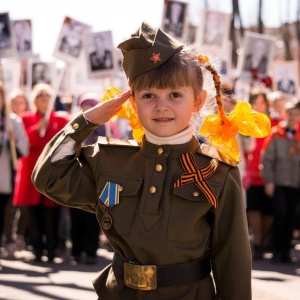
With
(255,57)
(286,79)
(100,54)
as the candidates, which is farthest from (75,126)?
(286,79)

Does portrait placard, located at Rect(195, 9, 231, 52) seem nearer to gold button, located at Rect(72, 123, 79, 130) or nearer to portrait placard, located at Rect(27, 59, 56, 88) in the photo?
portrait placard, located at Rect(27, 59, 56, 88)

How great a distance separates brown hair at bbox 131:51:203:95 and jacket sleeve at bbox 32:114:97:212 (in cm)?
29

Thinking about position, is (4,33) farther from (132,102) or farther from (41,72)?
(132,102)

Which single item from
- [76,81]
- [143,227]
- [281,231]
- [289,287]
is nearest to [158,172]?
[143,227]

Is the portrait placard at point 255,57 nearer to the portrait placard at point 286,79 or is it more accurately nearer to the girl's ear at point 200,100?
the portrait placard at point 286,79

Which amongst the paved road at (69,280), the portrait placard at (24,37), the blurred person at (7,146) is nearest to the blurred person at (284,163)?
the paved road at (69,280)

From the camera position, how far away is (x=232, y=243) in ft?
11.2

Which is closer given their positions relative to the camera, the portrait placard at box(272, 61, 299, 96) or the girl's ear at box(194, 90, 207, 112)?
the girl's ear at box(194, 90, 207, 112)

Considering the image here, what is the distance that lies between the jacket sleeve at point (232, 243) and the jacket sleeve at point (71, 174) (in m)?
0.52

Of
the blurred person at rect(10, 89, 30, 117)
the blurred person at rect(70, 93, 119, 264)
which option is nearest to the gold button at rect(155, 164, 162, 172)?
the blurred person at rect(70, 93, 119, 264)

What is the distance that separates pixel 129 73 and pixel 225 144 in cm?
49

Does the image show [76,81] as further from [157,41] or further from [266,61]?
[157,41]

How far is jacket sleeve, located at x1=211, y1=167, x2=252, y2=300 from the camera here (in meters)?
3.41

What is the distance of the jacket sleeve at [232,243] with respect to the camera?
341 centimetres
